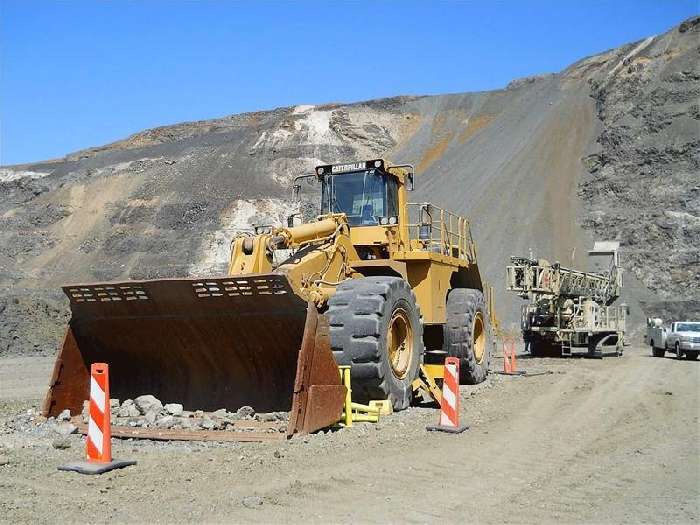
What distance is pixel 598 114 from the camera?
1847 inches

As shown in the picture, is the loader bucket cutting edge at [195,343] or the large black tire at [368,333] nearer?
the loader bucket cutting edge at [195,343]

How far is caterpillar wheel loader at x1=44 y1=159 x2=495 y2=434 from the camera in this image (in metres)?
8.02

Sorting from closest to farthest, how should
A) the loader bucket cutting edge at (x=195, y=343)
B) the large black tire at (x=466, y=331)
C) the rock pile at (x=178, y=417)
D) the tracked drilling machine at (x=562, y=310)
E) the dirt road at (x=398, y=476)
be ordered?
the dirt road at (x=398, y=476), the rock pile at (x=178, y=417), the loader bucket cutting edge at (x=195, y=343), the large black tire at (x=466, y=331), the tracked drilling machine at (x=562, y=310)

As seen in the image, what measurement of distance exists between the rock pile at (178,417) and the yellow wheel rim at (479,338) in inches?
233

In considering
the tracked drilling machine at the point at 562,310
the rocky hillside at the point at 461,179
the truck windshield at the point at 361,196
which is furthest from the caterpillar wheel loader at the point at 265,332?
the rocky hillside at the point at 461,179

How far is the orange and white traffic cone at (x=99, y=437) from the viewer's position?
606 cm

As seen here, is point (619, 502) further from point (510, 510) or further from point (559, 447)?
point (559, 447)

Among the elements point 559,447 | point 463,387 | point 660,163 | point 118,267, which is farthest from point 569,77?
point 559,447

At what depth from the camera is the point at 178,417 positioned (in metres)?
8.31

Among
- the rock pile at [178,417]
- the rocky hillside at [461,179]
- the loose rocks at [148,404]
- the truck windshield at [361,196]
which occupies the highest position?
the rocky hillside at [461,179]

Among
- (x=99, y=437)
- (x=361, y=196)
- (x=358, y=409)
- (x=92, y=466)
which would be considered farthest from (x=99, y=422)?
(x=361, y=196)

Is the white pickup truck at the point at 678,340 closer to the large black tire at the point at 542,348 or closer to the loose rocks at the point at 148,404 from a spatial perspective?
the large black tire at the point at 542,348

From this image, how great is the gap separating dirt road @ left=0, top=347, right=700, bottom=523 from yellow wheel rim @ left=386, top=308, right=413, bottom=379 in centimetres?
64

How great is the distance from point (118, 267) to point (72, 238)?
22.8 feet
